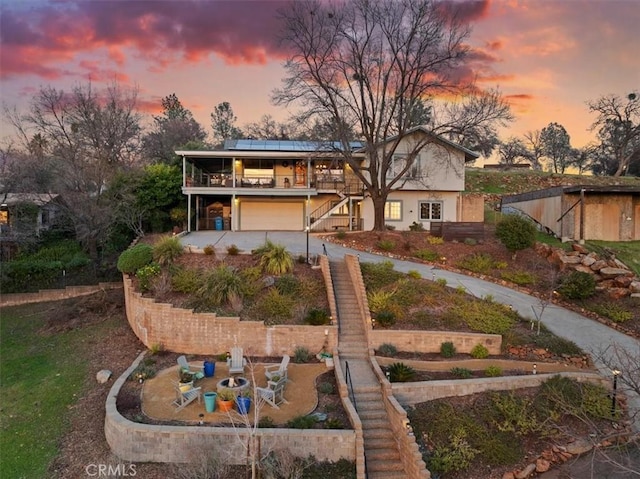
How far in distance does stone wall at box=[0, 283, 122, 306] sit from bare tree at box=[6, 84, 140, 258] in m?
2.63

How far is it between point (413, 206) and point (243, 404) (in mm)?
21336

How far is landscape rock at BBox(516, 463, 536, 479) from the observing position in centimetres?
866

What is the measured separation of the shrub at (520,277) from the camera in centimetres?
1738

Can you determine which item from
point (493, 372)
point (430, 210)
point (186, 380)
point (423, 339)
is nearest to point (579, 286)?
point (493, 372)

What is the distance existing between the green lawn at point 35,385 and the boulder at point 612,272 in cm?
1926

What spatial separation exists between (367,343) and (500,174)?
37.7m

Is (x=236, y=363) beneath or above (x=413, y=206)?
beneath

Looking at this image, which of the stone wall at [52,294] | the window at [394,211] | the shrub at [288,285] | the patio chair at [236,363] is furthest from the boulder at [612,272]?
the stone wall at [52,294]

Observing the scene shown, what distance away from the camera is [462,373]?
460 inches

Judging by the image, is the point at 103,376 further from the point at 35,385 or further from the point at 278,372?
the point at 278,372

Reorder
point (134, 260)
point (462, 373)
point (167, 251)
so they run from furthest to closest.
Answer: point (167, 251), point (134, 260), point (462, 373)

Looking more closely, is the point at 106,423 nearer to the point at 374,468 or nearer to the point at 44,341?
the point at 374,468

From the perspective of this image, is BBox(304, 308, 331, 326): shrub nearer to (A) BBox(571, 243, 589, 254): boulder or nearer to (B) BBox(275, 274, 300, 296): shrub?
(B) BBox(275, 274, 300, 296): shrub

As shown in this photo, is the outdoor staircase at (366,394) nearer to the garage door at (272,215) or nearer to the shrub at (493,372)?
the shrub at (493,372)
